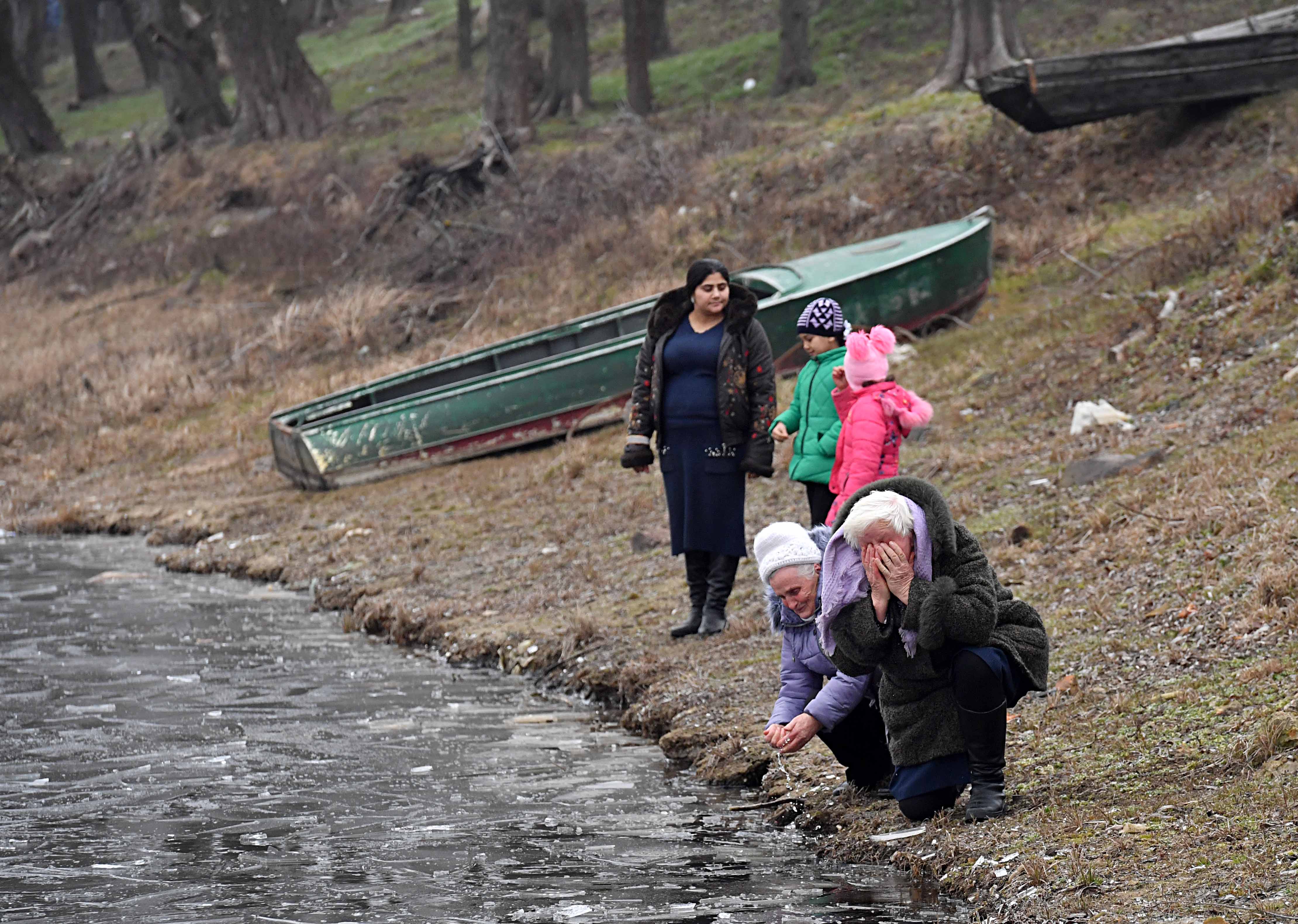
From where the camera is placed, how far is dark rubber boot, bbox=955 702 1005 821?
16.9 ft

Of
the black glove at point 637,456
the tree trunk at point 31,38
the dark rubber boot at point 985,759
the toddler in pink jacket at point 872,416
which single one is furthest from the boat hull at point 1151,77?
the tree trunk at point 31,38

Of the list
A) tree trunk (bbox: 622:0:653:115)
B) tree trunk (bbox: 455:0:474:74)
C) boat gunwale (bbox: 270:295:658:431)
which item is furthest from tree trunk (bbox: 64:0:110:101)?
boat gunwale (bbox: 270:295:658:431)

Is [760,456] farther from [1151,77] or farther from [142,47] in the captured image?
[142,47]

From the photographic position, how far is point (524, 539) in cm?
1216

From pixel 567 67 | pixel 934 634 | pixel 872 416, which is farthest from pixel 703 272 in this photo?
pixel 567 67

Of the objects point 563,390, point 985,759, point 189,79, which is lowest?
point 563,390

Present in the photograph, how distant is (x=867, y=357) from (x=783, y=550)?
6.12 feet

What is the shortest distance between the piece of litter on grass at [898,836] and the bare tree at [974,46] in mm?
19632

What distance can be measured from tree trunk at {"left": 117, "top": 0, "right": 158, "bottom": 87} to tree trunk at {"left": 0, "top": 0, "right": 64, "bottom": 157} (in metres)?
4.32

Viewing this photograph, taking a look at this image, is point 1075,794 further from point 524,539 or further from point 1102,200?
point 1102,200

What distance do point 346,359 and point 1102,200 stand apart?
33.0 feet

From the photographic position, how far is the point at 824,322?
7.44 meters

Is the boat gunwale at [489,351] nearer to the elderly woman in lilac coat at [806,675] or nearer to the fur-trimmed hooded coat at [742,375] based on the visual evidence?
the fur-trimmed hooded coat at [742,375]

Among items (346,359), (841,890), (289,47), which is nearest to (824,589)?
(841,890)
